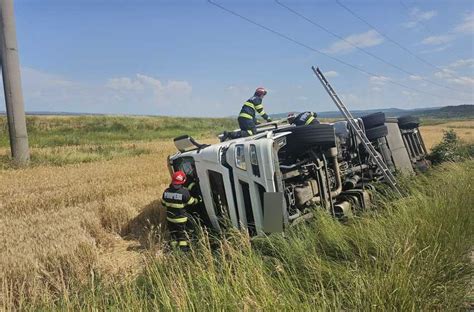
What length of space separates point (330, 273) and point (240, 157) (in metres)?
2.47

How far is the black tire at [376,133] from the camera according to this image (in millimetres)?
7559

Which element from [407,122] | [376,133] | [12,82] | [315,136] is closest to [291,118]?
[376,133]

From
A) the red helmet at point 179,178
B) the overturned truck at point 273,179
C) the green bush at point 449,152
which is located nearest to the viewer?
the overturned truck at point 273,179

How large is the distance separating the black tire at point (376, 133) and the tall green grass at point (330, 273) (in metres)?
2.39

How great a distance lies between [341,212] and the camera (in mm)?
5711

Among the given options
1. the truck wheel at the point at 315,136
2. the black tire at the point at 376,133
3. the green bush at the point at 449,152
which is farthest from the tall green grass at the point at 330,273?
the green bush at the point at 449,152

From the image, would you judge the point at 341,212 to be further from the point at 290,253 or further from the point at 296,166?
the point at 290,253

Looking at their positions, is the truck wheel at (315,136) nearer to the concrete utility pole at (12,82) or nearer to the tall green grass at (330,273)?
the tall green grass at (330,273)

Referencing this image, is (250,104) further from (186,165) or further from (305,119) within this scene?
(186,165)

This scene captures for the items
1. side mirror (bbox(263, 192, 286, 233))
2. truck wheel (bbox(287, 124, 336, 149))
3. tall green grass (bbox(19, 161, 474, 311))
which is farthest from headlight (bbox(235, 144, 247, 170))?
tall green grass (bbox(19, 161, 474, 311))

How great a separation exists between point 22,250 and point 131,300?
2704 millimetres

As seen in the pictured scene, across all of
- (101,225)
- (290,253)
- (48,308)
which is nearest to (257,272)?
(290,253)

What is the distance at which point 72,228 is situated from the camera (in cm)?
644

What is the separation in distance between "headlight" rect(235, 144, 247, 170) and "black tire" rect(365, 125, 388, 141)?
3.08m
